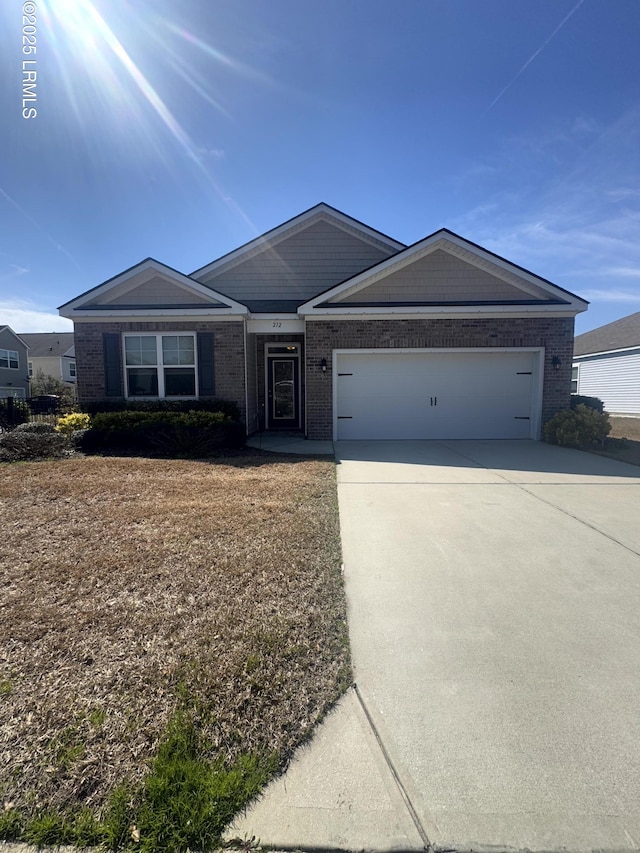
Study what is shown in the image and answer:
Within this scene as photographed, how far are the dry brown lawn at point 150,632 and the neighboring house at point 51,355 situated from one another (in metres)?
40.9

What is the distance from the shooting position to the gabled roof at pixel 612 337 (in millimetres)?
22059

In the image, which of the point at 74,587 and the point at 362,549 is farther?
the point at 362,549

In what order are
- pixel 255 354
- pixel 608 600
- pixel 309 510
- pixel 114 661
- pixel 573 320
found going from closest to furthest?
pixel 114 661
pixel 608 600
pixel 309 510
pixel 573 320
pixel 255 354

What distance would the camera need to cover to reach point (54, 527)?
4605 mm

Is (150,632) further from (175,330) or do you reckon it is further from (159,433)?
(175,330)

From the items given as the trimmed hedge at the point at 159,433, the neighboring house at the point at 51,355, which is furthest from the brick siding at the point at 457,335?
the neighboring house at the point at 51,355

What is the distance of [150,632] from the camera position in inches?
108

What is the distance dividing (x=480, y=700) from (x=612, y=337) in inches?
1096

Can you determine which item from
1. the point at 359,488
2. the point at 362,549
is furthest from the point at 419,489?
the point at 362,549

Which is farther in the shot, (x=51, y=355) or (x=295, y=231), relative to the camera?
(x=51, y=355)

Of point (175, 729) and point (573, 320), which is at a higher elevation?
point (573, 320)

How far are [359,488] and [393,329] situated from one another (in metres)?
5.54

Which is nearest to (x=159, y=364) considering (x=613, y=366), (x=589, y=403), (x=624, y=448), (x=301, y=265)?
(x=301, y=265)

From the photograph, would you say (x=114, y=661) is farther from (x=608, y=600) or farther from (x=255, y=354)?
(x=255, y=354)
